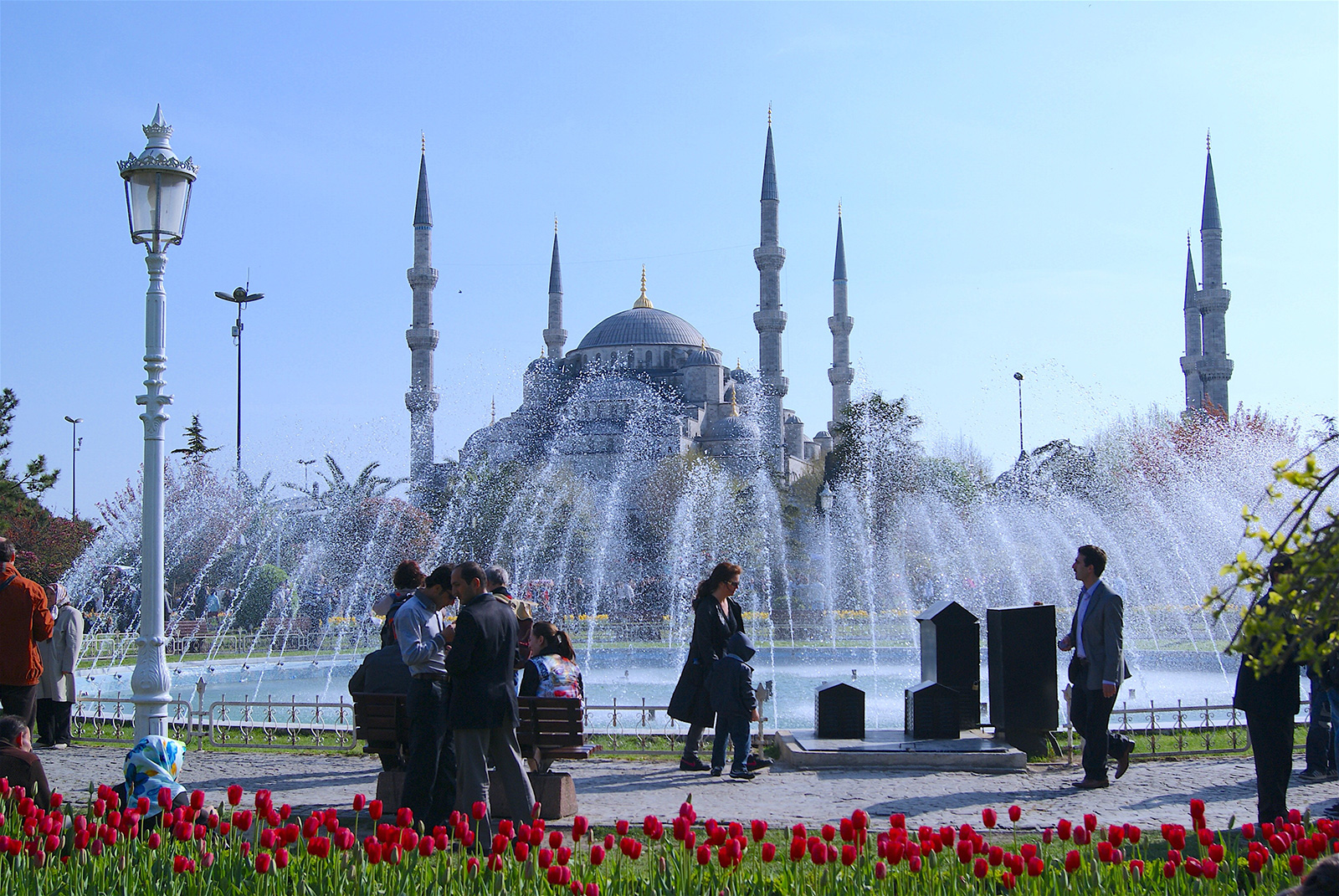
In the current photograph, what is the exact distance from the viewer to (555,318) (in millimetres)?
65250

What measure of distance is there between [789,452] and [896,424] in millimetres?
22495

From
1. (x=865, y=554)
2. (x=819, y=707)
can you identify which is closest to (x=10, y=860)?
(x=819, y=707)

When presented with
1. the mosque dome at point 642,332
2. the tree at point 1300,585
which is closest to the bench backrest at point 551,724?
the tree at point 1300,585

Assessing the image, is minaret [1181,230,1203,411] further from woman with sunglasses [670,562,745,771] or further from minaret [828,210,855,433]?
woman with sunglasses [670,562,745,771]

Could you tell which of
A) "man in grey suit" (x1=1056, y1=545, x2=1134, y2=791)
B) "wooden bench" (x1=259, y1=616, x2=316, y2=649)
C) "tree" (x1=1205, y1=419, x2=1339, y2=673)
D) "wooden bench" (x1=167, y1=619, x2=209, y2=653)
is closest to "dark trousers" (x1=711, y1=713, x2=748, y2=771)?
"man in grey suit" (x1=1056, y1=545, x2=1134, y2=791)

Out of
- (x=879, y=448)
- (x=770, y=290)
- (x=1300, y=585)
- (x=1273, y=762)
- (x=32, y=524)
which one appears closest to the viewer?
(x=1300, y=585)

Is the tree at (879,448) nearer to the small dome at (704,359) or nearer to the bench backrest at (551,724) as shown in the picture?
the small dome at (704,359)

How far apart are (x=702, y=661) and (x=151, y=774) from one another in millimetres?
3076

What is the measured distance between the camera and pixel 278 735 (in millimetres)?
7969

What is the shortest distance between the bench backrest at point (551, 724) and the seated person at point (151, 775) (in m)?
1.58

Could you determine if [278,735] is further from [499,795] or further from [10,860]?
[10,860]

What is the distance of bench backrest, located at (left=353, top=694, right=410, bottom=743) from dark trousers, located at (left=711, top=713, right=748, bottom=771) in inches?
71.0

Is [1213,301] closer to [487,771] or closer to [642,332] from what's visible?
[642,332]

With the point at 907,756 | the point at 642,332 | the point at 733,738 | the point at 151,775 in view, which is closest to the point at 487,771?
the point at 151,775
